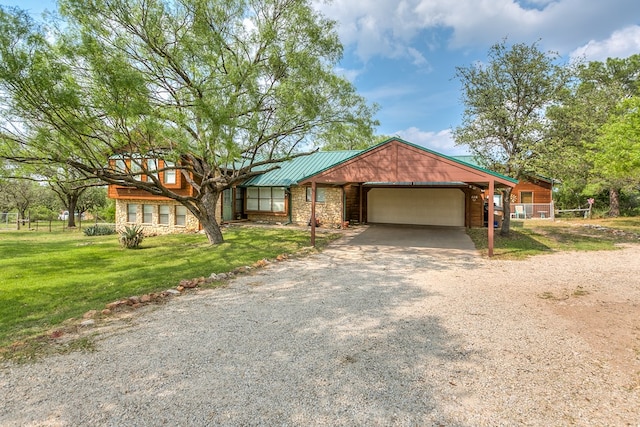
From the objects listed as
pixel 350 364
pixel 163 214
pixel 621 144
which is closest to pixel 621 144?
pixel 621 144

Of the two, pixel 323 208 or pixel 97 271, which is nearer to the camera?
pixel 97 271

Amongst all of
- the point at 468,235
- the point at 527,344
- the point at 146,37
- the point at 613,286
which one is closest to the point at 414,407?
the point at 527,344

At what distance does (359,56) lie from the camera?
14.3 m

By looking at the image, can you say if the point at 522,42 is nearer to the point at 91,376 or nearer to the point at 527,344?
the point at 527,344

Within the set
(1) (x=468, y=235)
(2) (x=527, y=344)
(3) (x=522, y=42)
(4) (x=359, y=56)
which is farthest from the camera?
(1) (x=468, y=235)

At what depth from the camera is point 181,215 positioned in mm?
19094

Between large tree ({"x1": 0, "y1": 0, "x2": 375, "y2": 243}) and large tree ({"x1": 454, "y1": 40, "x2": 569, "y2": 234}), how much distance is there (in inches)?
190

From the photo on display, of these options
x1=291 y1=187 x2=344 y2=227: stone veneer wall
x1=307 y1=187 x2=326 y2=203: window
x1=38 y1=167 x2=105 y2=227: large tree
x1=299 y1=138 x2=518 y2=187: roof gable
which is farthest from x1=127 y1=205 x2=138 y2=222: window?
x1=299 y1=138 x2=518 y2=187: roof gable

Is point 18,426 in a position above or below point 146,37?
below

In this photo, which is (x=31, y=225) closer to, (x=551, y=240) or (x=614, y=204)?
(x=551, y=240)

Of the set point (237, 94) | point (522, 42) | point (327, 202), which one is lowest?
point (327, 202)

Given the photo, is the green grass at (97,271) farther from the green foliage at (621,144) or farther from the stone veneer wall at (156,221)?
the green foliage at (621,144)

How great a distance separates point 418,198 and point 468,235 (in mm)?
4983

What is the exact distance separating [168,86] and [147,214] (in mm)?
11240
